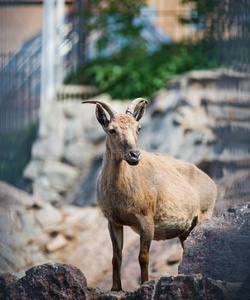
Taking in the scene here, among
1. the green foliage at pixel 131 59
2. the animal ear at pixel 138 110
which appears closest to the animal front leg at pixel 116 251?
the animal ear at pixel 138 110

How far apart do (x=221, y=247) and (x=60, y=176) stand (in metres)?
10.1

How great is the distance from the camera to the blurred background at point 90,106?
1078 centimetres

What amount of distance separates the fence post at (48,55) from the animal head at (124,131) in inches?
439

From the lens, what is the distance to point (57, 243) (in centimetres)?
1118

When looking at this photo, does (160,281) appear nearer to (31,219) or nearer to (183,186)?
(183,186)

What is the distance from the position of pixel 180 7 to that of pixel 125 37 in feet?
8.08

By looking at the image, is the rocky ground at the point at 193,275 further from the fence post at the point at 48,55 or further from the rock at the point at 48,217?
the fence post at the point at 48,55

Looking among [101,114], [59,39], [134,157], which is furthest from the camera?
[59,39]

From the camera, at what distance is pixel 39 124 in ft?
51.3

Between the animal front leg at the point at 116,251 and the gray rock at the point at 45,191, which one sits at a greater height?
the animal front leg at the point at 116,251

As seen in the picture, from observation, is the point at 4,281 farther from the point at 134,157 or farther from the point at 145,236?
the point at 134,157

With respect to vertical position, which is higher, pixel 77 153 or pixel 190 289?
pixel 190 289

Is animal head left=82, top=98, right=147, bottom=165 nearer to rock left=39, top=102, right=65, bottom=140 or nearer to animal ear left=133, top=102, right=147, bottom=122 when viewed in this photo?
animal ear left=133, top=102, right=147, bottom=122

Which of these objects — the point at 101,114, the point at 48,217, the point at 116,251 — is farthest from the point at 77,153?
the point at 101,114
